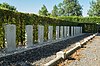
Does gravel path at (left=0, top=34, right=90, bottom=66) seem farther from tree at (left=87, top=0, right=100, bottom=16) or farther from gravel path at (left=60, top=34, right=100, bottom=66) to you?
tree at (left=87, top=0, right=100, bottom=16)

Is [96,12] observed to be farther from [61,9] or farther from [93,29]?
[93,29]

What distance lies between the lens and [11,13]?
16.7 m

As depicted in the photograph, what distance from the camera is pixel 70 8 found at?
320ft

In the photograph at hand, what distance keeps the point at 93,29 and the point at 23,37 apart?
3550 centimetres

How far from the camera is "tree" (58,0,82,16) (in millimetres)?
97125

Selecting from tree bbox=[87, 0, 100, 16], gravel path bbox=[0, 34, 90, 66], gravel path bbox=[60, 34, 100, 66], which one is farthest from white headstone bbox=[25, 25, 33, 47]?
tree bbox=[87, 0, 100, 16]

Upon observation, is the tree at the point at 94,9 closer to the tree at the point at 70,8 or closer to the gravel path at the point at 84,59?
the tree at the point at 70,8

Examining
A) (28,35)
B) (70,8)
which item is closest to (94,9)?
(70,8)

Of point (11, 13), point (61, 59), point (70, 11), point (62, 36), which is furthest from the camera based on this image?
point (70, 11)

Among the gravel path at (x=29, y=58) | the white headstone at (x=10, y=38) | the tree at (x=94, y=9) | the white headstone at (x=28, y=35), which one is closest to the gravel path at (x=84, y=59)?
the gravel path at (x=29, y=58)

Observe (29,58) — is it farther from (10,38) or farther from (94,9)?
(94,9)

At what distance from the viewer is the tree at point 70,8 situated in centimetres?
9712

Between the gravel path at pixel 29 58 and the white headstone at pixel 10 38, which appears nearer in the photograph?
the gravel path at pixel 29 58

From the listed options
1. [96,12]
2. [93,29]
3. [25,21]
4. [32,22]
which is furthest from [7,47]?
[96,12]
